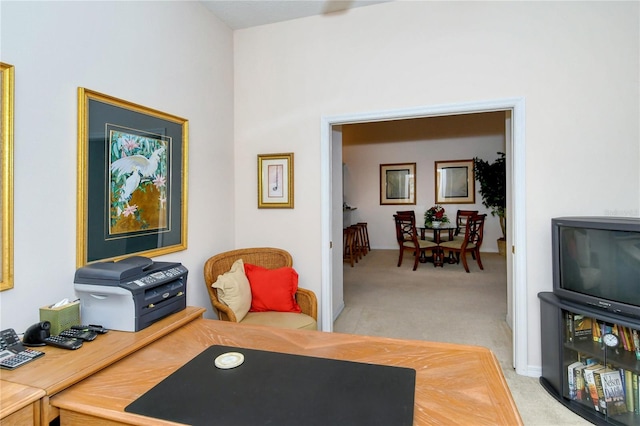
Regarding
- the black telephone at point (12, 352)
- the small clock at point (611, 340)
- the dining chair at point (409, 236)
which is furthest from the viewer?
the dining chair at point (409, 236)

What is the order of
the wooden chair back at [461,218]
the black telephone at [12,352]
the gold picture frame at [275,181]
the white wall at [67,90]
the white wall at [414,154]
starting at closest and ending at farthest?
the black telephone at [12,352], the white wall at [67,90], the gold picture frame at [275,181], the wooden chair back at [461,218], the white wall at [414,154]

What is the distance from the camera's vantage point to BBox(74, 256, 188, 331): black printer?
142cm

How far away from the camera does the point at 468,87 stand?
2432mm

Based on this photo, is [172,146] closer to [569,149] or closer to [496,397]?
[496,397]

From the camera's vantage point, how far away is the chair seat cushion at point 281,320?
2197mm

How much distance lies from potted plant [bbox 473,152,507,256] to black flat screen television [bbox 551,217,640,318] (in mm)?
4389

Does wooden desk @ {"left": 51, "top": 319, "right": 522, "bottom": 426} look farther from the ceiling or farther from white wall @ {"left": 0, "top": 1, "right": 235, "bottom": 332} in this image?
the ceiling

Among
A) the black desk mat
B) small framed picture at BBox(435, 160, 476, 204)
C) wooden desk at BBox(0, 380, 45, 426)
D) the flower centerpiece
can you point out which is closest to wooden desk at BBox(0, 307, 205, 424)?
wooden desk at BBox(0, 380, 45, 426)

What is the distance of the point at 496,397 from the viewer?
0.97m

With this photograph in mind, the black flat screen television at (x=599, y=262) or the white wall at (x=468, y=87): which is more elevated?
the white wall at (x=468, y=87)

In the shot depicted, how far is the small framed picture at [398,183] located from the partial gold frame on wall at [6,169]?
6.81 metres

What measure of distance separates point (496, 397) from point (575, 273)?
4.88 feet

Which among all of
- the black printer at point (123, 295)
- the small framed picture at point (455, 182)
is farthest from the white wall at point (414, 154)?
the black printer at point (123, 295)

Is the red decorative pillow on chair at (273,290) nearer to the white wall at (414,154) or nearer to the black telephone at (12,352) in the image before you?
the black telephone at (12,352)
